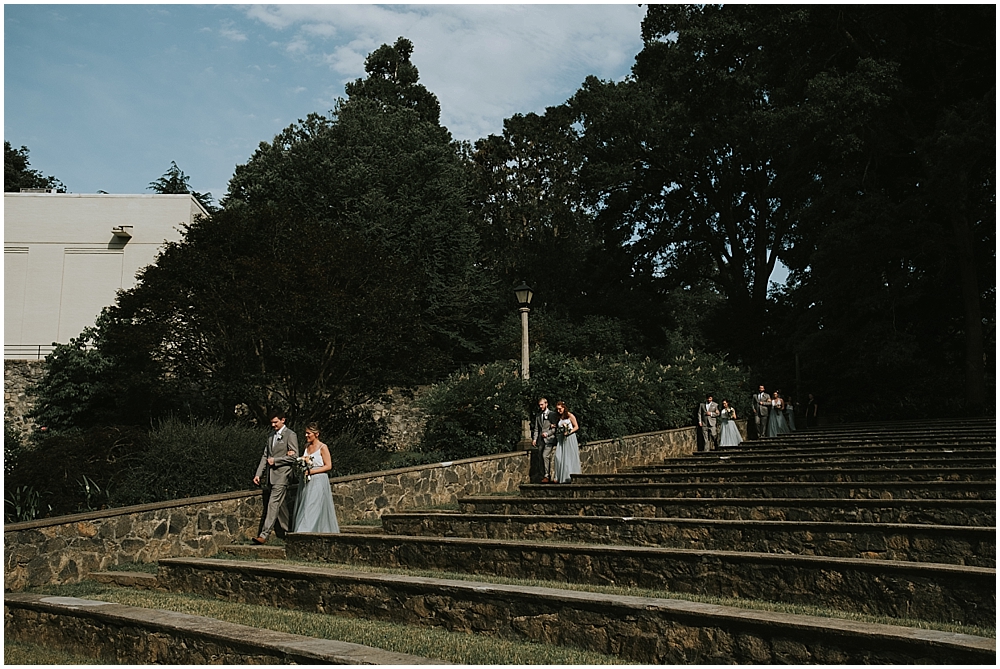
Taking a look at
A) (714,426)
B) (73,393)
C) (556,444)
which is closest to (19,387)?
(73,393)

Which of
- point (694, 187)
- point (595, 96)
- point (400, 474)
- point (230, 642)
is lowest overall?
point (230, 642)

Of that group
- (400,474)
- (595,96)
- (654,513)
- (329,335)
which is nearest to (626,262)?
(595,96)

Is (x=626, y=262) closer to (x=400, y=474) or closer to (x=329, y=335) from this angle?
(x=329, y=335)

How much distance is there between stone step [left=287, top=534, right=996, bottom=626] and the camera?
18.8 ft

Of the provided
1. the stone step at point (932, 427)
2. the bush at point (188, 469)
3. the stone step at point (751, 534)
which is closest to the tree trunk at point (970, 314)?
the stone step at point (932, 427)

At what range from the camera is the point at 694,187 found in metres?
44.9

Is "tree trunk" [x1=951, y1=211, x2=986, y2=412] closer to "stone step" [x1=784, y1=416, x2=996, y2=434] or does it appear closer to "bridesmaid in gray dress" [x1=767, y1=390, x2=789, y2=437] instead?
"stone step" [x1=784, y1=416, x2=996, y2=434]

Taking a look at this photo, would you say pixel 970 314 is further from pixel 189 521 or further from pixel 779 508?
pixel 189 521

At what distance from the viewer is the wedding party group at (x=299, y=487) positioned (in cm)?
1173

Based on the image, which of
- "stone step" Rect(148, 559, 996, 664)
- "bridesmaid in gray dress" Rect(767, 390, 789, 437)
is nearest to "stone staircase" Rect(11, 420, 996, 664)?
"stone step" Rect(148, 559, 996, 664)

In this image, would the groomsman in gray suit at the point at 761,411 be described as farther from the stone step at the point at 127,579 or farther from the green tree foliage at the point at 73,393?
the stone step at the point at 127,579

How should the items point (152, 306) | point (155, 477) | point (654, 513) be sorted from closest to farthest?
point (654, 513) < point (155, 477) < point (152, 306)

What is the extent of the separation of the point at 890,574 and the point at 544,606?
2601mm

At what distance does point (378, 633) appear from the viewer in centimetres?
670
